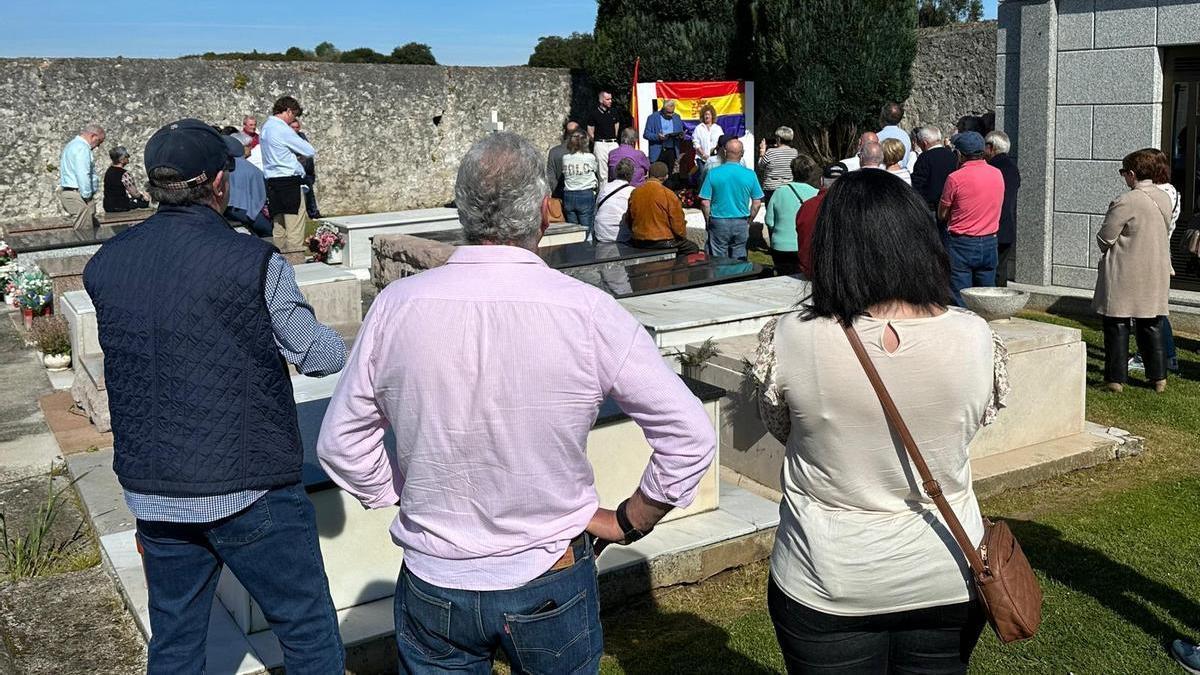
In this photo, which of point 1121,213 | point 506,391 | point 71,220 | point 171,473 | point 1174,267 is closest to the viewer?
point 506,391

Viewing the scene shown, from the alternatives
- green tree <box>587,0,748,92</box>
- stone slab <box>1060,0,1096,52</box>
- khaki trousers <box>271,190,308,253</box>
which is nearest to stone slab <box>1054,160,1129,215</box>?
stone slab <box>1060,0,1096,52</box>

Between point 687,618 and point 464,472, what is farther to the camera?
point 687,618

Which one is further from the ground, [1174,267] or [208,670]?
[1174,267]

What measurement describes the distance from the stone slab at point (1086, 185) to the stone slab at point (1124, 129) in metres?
0.10

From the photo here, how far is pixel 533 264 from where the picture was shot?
7.58 feet

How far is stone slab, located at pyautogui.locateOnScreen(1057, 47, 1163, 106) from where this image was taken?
9.73 m

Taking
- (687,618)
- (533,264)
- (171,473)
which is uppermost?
(533,264)

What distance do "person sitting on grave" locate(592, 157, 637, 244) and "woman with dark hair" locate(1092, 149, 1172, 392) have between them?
13.6ft

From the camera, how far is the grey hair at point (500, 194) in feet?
7.54

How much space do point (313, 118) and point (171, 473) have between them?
16590mm

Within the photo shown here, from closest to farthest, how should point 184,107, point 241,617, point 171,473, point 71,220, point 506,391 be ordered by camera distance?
point 506,391 < point 171,473 < point 241,617 < point 71,220 < point 184,107

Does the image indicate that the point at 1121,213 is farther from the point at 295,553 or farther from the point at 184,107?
the point at 184,107

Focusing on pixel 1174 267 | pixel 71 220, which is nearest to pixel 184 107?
pixel 71 220

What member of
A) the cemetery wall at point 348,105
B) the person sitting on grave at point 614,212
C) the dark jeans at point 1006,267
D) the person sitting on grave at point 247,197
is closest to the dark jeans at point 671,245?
the person sitting on grave at point 614,212
